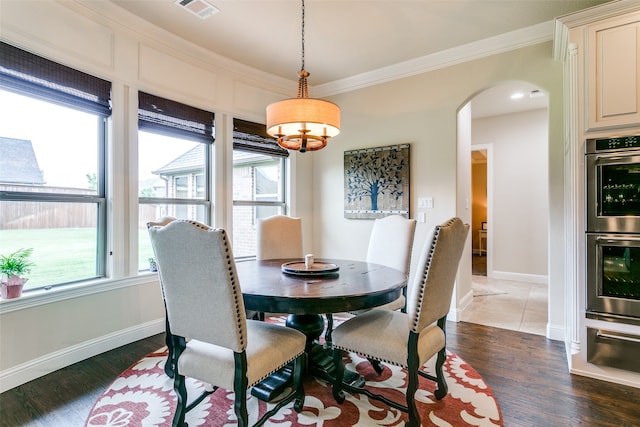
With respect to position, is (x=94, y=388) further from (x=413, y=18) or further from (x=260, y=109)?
(x=413, y=18)

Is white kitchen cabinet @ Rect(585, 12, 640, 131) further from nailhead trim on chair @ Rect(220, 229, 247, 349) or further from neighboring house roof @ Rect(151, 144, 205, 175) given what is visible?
neighboring house roof @ Rect(151, 144, 205, 175)

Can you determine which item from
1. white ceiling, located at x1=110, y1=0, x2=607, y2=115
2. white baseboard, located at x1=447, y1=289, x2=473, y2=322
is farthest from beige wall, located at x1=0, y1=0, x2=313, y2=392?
white baseboard, located at x1=447, y1=289, x2=473, y2=322

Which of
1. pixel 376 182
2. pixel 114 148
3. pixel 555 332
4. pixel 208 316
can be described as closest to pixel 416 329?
pixel 208 316

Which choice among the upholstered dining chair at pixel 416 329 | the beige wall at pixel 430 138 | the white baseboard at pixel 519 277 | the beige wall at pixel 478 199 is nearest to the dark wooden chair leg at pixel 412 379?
the upholstered dining chair at pixel 416 329

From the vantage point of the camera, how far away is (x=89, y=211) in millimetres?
2662

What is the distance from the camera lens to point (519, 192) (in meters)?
5.41

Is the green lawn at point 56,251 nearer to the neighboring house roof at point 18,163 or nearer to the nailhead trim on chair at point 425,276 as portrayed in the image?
the neighboring house roof at point 18,163

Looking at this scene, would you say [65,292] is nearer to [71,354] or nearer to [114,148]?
[71,354]

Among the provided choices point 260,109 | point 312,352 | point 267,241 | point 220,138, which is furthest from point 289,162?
point 312,352

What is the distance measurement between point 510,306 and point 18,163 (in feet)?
16.0

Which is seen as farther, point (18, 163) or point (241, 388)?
point (18, 163)

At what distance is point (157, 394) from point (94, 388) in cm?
47

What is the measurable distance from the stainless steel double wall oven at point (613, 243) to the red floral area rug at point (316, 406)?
0.95 meters

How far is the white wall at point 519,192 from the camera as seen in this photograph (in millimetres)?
5195
